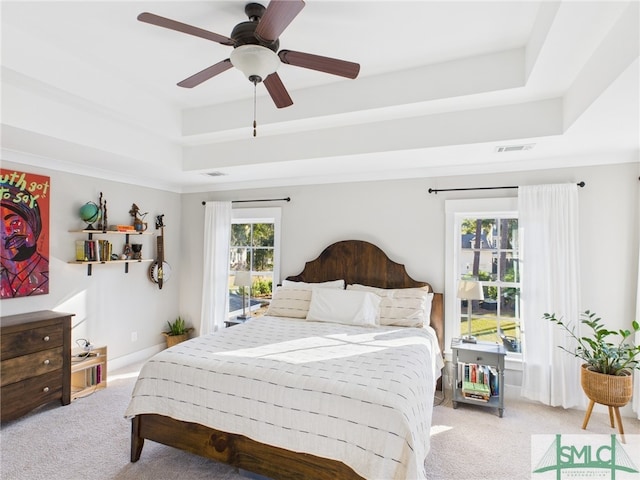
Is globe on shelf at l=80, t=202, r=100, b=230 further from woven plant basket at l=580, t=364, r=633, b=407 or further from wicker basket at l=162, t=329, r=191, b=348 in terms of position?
woven plant basket at l=580, t=364, r=633, b=407

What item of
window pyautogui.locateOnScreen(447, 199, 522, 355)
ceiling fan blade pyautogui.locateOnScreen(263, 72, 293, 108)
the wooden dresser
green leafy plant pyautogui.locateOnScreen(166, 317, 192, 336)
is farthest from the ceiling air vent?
green leafy plant pyautogui.locateOnScreen(166, 317, 192, 336)

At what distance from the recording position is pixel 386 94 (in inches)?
108

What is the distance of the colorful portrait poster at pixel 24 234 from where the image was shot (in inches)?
121

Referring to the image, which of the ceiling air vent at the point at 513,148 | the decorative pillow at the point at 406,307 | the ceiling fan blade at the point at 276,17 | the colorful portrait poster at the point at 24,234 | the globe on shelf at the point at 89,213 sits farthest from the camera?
the globe on shelf at the point at 89,213

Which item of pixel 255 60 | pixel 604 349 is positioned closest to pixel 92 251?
pixel 255 60

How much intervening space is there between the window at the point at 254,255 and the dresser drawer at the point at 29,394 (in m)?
2.00

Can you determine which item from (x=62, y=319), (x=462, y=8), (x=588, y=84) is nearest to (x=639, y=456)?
(x=588, y=84)

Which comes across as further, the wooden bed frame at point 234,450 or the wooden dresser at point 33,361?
the wooden dresser at point 33,361

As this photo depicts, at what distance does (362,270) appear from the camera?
3.92 metres

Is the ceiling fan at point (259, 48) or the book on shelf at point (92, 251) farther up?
the ceiling fan at point (259, 48)

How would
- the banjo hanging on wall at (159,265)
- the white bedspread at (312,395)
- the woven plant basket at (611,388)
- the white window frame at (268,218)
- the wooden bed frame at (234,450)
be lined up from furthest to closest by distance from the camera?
the banjo hanging on wall at (159,265) < the white window frame at (268,218) < the woven plant basket at (611,388) < the wooden bed frame at (234,450) < the white bedspread at (312,395)

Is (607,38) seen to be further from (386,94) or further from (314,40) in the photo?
(314,40)

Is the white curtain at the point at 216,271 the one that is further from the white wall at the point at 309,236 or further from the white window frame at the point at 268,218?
the white wall at the point at 309,236
